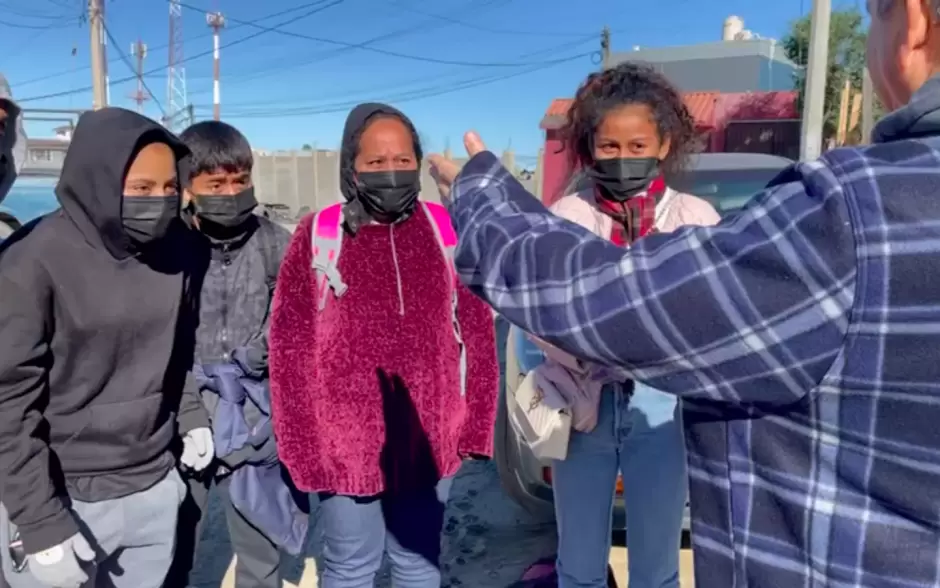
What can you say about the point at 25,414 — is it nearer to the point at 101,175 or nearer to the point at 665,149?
the point at 101,175

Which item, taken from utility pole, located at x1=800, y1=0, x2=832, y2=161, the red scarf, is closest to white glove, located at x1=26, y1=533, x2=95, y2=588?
the red scarf

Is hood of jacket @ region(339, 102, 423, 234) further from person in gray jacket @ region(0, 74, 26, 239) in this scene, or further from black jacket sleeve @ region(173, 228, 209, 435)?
person in gray jacket @ region(0, 74, 26, 239)

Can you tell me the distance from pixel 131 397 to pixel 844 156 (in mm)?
1935

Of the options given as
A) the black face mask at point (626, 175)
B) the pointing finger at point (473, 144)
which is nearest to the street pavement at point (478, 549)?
the black face mask at point (626, 175)

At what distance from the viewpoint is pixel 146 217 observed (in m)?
2.12

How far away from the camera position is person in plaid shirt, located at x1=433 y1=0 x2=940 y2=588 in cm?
83

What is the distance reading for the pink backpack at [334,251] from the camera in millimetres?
2301

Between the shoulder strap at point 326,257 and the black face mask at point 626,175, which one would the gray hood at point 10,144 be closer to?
the shoulder strap at point 326,257

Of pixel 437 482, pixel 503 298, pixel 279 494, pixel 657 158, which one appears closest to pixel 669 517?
pixel 437 482

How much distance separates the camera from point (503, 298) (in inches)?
41.3

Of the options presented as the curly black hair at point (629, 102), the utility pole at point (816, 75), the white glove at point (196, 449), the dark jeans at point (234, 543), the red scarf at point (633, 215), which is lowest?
the dark jeans at point (234, 543)

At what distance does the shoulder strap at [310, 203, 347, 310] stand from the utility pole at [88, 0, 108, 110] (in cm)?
1804

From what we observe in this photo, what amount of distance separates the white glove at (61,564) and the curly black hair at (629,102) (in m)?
1.83

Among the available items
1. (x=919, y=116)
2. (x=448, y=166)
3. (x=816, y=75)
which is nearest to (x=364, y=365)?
(x=448, y=166)
